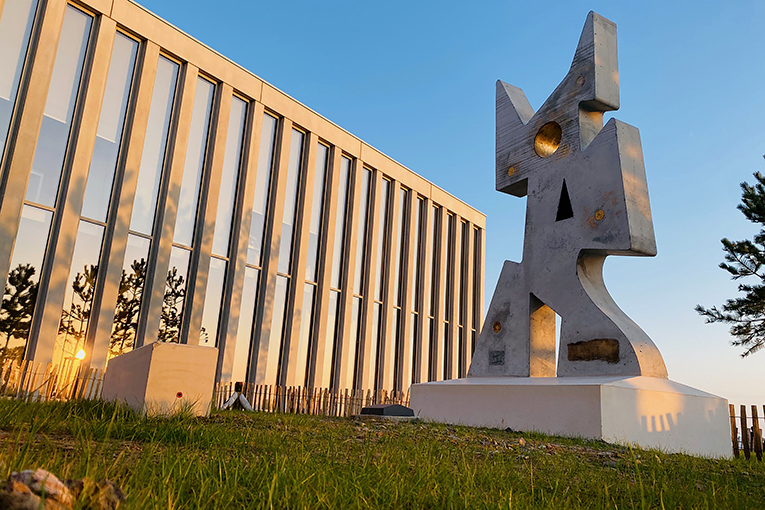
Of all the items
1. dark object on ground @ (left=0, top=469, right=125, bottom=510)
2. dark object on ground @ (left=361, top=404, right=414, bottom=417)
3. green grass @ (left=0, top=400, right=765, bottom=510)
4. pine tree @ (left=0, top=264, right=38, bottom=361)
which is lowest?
green grass @ (left=0, top=400, right=765, bottom=510)

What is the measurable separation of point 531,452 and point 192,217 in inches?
486

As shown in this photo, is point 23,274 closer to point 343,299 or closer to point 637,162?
point 343,299

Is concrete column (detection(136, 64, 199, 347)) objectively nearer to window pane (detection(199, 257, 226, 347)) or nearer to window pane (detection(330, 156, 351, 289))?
window pane (detection(199, 257, 226, 347))

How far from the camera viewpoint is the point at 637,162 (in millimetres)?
8469

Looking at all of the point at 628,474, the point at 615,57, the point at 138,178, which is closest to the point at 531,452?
the point at 628,474

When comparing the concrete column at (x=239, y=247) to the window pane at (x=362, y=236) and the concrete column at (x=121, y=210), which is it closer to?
the concrete column at (x=121, y=210)

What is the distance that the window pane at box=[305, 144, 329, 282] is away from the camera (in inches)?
710

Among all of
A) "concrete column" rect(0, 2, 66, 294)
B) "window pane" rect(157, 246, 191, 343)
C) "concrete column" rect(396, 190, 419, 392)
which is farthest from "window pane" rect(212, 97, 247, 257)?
"concrete column" rect(396, 190, 419, 392)

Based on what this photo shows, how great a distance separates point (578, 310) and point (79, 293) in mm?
10939

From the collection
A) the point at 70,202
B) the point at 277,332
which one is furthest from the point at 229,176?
the point at 277,332

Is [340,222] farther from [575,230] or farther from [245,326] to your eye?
[575,230]

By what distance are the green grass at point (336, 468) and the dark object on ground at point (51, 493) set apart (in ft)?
0.31

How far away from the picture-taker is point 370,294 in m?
19.5

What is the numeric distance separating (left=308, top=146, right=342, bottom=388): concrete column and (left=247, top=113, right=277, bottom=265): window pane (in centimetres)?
236
